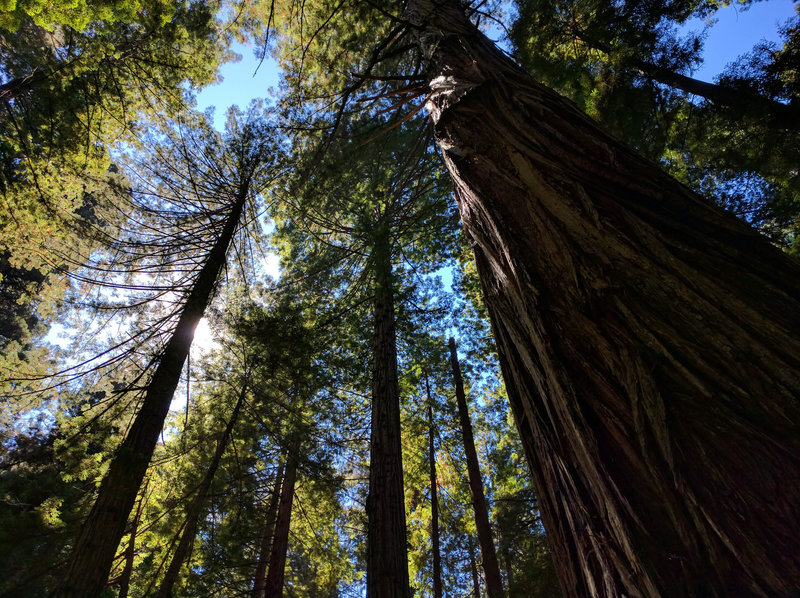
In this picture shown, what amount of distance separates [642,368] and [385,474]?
415cm

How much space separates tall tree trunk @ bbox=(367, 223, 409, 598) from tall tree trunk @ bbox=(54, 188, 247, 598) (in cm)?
241

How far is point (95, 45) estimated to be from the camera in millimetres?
4742

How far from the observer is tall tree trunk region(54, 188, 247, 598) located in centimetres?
303

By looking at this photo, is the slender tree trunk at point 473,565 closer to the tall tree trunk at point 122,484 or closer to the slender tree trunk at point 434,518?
the slender tree trunk at point 434,518

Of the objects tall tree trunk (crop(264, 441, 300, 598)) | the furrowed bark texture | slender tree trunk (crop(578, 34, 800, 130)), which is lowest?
the furrowed bark texture

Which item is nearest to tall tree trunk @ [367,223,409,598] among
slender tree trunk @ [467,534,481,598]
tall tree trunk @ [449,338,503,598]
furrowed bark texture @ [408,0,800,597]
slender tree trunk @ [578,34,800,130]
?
tall tree trunk @ [449,338,503,598]

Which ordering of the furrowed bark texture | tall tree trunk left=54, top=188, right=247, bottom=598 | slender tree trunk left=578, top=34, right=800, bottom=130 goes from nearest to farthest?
1. the furrowed bark texture
2. tall tree trunk left=54, top=188, right=247, bottom=598
3. slender tree trunk left=578, top=34, right=800, bottom=130

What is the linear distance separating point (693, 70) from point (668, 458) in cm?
471

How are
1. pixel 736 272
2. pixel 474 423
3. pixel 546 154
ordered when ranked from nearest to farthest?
pixel 736 272, pixel 546 154, pixel 474 423

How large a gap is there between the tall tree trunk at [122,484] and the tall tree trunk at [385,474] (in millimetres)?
2413

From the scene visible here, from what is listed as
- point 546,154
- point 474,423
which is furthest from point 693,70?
point 474,423

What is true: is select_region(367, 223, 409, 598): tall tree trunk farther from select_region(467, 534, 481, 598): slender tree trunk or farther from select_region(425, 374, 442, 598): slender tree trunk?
select_region(467, 534, 481, 598): slender tree trunk

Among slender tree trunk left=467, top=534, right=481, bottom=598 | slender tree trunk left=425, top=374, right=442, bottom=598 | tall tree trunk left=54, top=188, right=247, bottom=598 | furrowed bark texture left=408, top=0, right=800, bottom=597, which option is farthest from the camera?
slender tree trunk left=467, top=534, right=481, bottom=598

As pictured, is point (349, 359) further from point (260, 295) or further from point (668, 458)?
point (668, 458)
